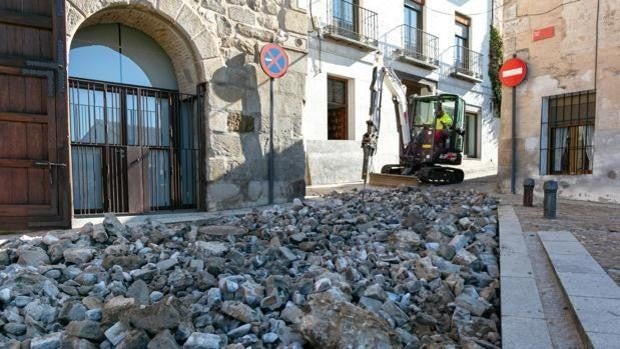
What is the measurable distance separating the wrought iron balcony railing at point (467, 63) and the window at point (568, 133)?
9286 millimetres

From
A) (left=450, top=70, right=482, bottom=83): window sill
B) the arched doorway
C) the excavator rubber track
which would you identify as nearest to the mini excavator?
the excavator rubber track


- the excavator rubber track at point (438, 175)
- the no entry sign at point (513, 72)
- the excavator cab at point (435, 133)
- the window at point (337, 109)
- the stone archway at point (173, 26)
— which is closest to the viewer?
the stone archway at point (173, 26)

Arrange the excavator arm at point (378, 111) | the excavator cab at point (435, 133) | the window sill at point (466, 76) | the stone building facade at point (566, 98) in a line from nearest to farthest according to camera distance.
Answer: the stone building facade at point (566, 98) → the excavator arm at point (378, 111) → the excavator cab at point (435, 133) → the window sill at point (466, 76)

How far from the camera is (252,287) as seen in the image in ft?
9.18

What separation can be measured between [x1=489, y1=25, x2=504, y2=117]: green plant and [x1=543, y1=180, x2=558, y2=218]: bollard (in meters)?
14.9

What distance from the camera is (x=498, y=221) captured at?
4.98 m

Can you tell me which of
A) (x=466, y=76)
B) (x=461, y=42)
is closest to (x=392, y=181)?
(x=466, y=76)

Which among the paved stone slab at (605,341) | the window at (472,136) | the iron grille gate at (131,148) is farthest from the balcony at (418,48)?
the paved stone slab at (605,341)

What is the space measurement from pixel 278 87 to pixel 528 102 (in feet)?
15.0

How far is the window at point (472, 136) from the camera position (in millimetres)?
18531

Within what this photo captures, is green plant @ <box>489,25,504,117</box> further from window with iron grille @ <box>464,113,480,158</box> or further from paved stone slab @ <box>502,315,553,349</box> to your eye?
paved stone slab @ <box>502,315,553,349</box>

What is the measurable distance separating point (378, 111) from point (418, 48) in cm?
575

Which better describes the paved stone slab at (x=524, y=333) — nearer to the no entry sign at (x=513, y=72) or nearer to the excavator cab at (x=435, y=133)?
the no entry sign at (x=513, y=72)

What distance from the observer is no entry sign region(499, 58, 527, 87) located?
25.9 feet
